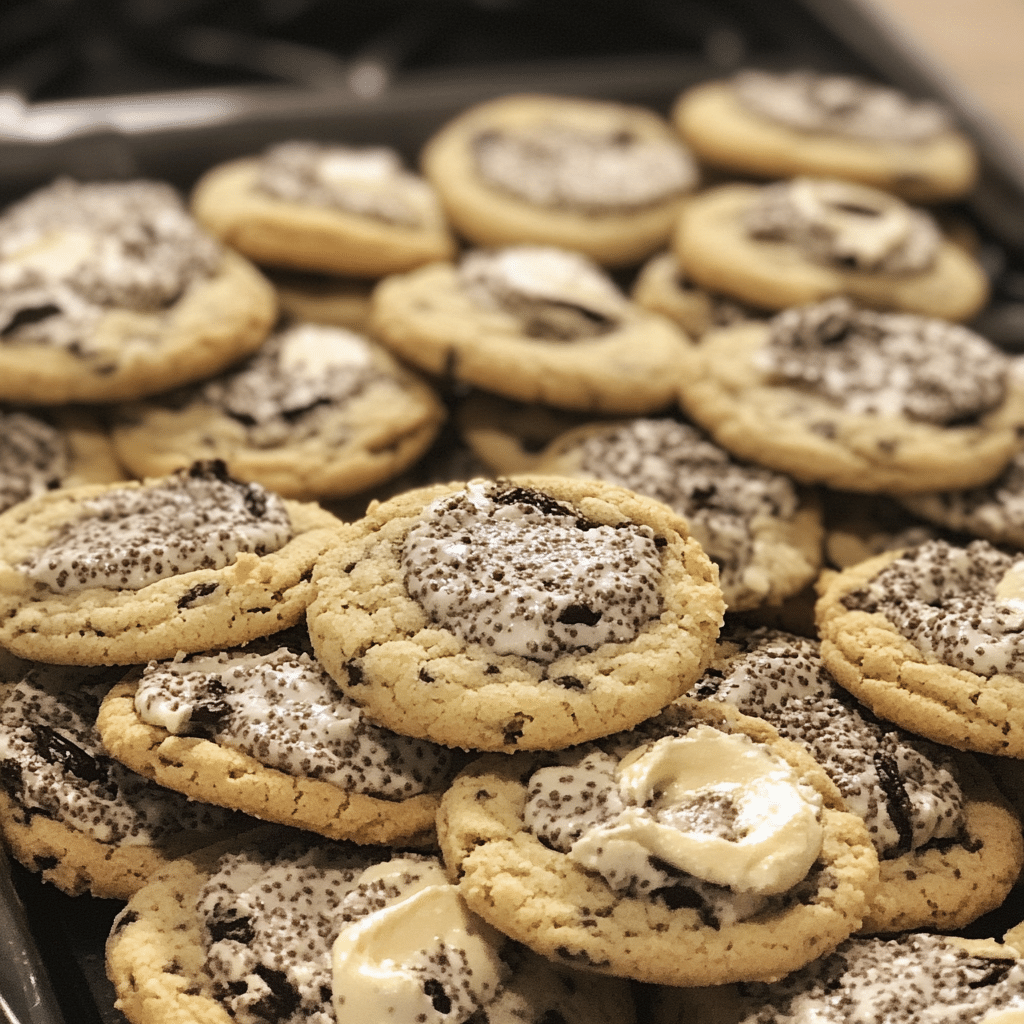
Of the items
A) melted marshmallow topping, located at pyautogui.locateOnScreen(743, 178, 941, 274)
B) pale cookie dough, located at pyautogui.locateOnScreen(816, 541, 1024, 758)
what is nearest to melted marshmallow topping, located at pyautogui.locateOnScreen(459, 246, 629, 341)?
melted marshmallow topping, located at pyautogui.locateOnScreen(743, 178, 941, 274)

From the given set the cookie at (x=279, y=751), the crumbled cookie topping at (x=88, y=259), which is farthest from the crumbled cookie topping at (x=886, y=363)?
the crumbled cookie topping at (x=88, y=259)

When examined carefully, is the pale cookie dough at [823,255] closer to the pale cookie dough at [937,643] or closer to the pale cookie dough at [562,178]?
the pale cookie dough at [562,178]

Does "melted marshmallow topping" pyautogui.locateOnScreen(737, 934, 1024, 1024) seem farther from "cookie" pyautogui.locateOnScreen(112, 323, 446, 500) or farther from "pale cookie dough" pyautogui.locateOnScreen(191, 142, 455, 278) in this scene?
"pale cookie dough" pyautogui.locateOnScreen(191, 142, 455, 278)

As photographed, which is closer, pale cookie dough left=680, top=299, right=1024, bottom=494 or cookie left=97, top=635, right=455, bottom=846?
cookie left=97, top=635, right=455, bottom=846

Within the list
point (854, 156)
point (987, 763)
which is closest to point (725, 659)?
point (987, 763)

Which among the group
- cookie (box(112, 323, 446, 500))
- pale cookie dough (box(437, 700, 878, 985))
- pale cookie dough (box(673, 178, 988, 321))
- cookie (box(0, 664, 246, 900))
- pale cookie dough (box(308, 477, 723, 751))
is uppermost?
pale cookie dough (box(673, 178, 988, 321))

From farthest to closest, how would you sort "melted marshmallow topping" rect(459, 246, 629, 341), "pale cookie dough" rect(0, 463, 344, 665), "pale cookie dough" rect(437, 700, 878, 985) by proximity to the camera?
"melted marshmallow topping" rect(459, 246, 629, 341) → "pale cookie dough" rect(0, 463, 344, 665) → "pale cookie dough" rect(437, 700, 878, 985)
